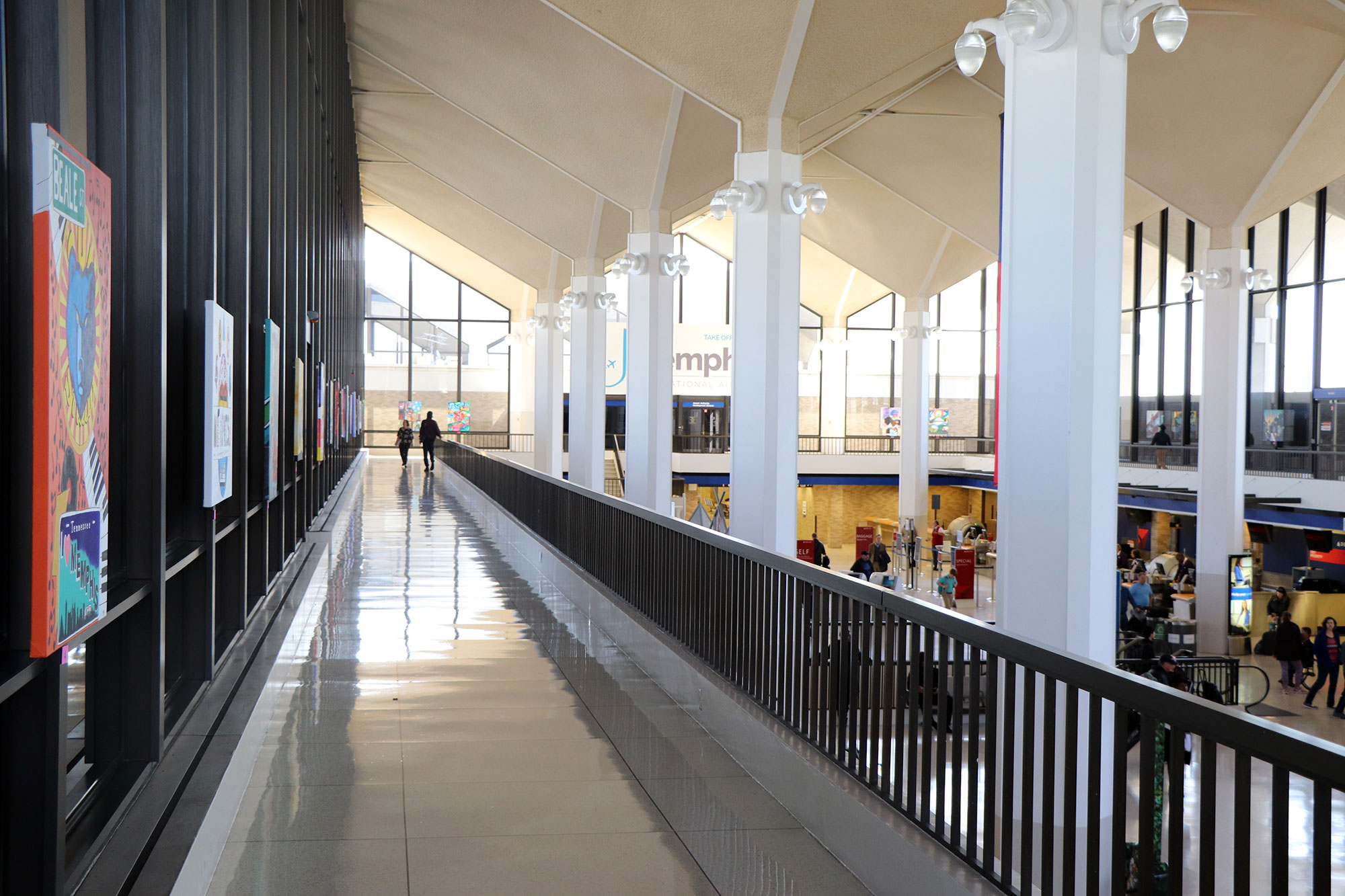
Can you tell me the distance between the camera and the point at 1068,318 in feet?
21.9

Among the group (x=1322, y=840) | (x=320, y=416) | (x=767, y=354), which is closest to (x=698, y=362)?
(x=320, y=416)

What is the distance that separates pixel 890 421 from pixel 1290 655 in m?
28.3

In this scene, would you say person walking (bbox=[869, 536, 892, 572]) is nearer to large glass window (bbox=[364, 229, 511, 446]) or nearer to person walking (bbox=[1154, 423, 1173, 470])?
person walking (bbox=[1154, 423, 1173, 470])

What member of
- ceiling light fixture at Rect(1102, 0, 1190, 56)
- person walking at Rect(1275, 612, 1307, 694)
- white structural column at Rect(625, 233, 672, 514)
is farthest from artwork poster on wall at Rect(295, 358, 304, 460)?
person walking at Rect(1275, 612, 1307, 694)

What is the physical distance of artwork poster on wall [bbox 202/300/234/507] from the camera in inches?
197

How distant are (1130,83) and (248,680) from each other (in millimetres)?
15961

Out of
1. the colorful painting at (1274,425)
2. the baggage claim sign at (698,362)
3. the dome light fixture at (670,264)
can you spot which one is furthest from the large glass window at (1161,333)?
the dome light fixture at (670,264)

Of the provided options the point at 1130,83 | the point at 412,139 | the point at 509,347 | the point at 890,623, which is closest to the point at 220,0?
the point at 890,623

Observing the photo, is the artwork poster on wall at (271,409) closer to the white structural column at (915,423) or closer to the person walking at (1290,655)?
the person walking at (1290,655)

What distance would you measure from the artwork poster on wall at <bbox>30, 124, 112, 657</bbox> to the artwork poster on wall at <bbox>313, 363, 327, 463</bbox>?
12.0m

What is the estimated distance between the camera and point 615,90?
54.2ft

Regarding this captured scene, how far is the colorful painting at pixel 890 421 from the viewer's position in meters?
45.3

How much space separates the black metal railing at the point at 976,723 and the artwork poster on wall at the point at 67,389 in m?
2.64

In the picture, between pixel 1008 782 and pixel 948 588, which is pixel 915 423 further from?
pixel 1008 782
